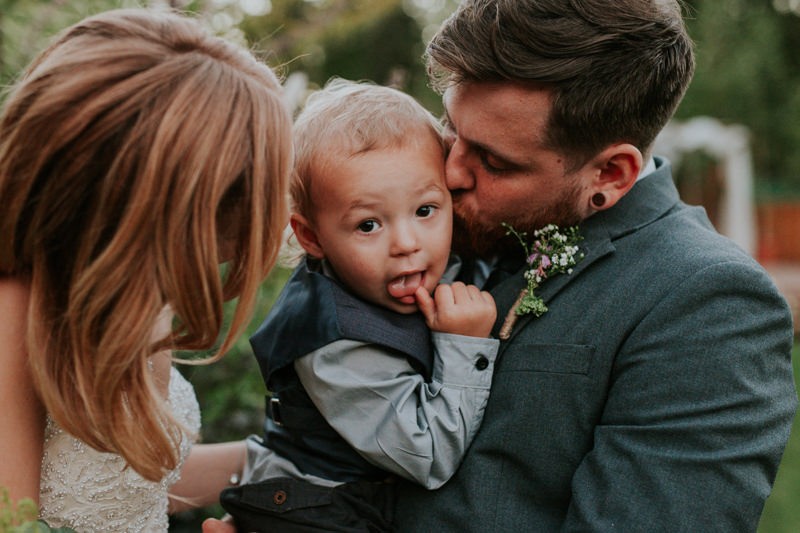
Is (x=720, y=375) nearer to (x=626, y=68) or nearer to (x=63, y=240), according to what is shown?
(x=626, y=68)

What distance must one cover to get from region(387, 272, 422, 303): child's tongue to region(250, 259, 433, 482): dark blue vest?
0.18 feet

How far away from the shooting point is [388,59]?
27578 millimetres

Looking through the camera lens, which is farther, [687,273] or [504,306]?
[504,306]

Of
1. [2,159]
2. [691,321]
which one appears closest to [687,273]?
[691,321]

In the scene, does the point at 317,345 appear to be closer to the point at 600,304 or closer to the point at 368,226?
the point at 368,226

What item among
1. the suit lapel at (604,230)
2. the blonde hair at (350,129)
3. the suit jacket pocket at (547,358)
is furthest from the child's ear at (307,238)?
the suit jacket pocket at (547,358)

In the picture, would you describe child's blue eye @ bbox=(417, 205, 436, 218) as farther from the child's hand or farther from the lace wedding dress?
the lace wedding dress

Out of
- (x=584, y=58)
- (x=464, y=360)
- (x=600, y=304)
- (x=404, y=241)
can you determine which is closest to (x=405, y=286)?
(x=404, y=241)

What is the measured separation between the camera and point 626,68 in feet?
7.98

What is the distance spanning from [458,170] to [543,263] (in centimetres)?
39

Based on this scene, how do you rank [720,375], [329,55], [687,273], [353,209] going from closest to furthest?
1. [720,375]
2. [687,273]
3. [353,209]
4. [329,55]

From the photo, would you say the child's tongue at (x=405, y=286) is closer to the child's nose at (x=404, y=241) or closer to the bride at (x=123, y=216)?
the child's nose at (x=404, y=241)

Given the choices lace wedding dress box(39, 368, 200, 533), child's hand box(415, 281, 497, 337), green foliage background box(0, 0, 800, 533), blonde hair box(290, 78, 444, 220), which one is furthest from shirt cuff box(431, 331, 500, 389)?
green foliage background box(0, 0, 800, 533)

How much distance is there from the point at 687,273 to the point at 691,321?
0.14m
